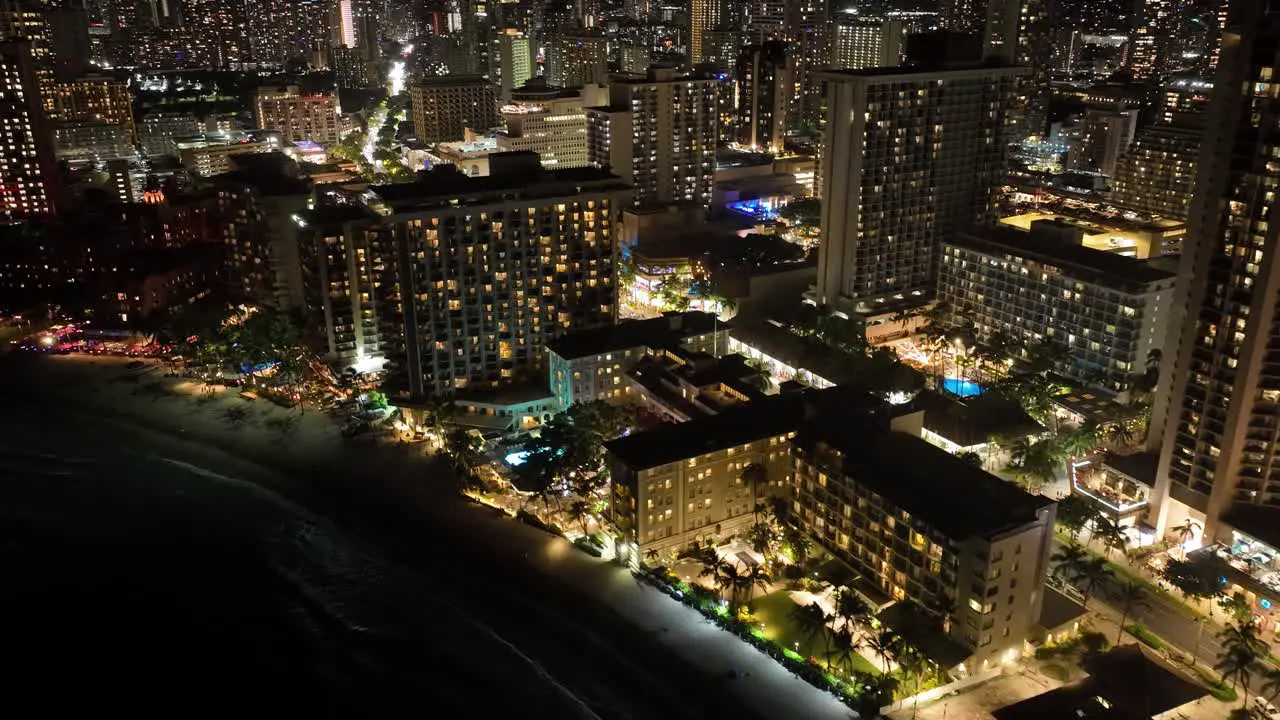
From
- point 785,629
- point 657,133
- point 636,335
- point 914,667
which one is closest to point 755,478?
point 785,629

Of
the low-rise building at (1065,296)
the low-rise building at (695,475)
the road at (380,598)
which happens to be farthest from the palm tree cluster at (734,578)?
the low-rise building at (1065,296)

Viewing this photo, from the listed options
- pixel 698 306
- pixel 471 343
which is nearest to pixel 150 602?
pixel 471 343

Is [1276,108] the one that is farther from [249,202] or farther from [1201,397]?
[249,202]

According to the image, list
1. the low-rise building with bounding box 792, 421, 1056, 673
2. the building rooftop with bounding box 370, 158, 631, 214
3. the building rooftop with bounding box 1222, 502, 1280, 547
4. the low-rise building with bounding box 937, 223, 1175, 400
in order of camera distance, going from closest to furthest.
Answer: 1. the low-rise building with bounding box 792, 421, 1056, 673
2. the building rooftop with bounding box 1222, 502, 1280, 547
3. the building rooftop with bounding box 370, 158, 631, 214
4. the low-rise building with bounding box 937, 223, 1175, 400

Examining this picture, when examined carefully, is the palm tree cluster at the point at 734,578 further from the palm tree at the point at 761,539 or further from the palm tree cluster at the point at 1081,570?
the palm tree cluster at the point at 1081,570

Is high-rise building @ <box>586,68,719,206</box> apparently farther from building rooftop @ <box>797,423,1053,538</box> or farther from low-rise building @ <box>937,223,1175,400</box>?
building rooftop @ <box>797,423,1053,538</box>

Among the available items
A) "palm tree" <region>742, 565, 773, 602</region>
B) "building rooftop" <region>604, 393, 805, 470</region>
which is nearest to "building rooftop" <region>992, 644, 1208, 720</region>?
"palm tree" <region>742, 565, 773, 602</region>
